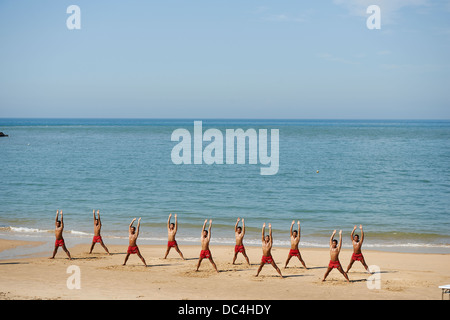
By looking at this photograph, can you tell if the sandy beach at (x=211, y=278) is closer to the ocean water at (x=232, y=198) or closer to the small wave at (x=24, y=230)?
the ocean water at (x=232, y=198)

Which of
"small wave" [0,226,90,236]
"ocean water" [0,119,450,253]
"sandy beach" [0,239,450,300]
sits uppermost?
"ocean water" [0,119,450,253]

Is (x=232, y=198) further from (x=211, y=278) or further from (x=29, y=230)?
(x=211, y=278)

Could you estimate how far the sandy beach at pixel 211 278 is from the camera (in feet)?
45.6

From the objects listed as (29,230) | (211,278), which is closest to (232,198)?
(29,230)

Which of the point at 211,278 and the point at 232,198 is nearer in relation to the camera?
the point at 211,278

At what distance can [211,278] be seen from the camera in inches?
623

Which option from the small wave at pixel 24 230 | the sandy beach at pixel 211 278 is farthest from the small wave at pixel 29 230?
the sandy beach at pixel 211 278

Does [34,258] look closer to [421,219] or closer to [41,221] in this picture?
[41,221]

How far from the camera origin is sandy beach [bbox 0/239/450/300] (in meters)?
13.9

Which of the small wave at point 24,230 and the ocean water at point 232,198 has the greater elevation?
the ocean water at point 232,198

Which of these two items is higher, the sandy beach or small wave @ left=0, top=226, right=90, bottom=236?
small wave @ left=0, top=226, right=90, bottom=236

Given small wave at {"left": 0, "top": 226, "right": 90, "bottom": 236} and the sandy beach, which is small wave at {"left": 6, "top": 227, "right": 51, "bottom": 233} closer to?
small wave at {"left": 0, "top": 226, "right": 90, "bottom": 236}

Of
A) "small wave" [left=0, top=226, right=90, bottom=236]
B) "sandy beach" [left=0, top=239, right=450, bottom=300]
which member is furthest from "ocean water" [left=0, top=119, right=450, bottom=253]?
"sandy beach" [left=0, top=239, right=450, bottom=300]
